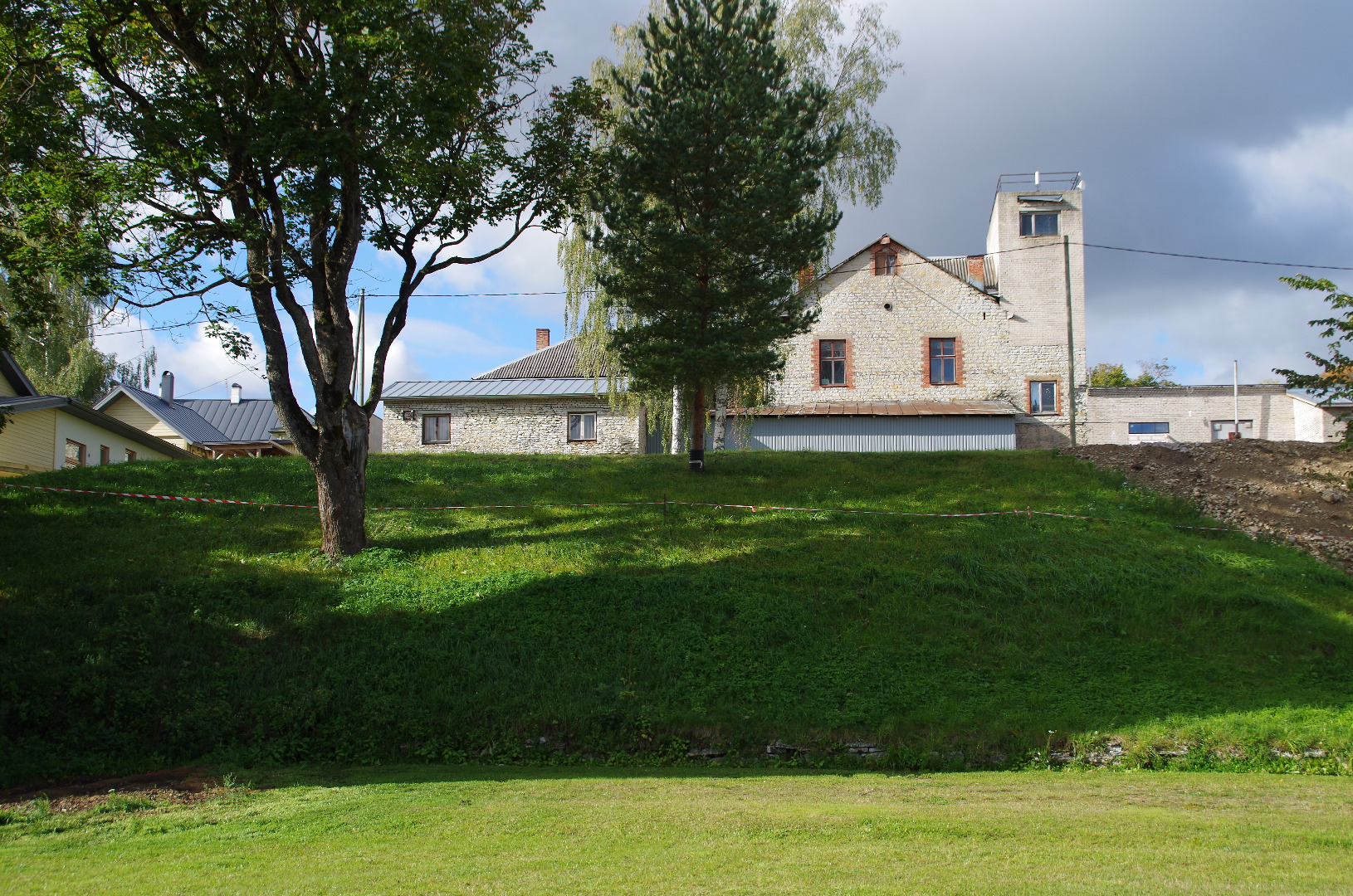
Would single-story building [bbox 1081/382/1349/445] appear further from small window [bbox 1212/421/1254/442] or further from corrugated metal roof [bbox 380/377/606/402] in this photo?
corrugated metal roof [bbox 380/377/606/402]

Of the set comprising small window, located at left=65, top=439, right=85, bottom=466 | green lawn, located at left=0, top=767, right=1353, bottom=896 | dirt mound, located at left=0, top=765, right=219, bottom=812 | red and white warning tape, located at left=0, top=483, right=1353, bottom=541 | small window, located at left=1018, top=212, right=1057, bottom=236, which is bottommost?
dirt mound, located at left=0, top=765, right=219, bottom=812

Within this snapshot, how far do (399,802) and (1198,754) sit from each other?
9039 millimetres

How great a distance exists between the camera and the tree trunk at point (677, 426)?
2306 cm

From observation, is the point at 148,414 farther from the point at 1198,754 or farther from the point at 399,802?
the point at 1198,754

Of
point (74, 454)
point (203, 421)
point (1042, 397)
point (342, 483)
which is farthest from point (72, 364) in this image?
point (1042, 397)

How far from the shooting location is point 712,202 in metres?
19.8

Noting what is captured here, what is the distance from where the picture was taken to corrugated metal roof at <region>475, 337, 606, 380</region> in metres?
39.2

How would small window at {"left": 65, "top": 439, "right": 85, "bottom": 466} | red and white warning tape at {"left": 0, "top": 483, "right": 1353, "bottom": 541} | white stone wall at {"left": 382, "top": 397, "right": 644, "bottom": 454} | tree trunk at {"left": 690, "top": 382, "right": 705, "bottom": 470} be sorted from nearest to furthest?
red and white warning tape at {"left": 0, "top": 483, "right": 1353, "bottom": 541}, tree trunk at {"left": 690, "top": 382, "right": 705, "bottom": 470}, small window at {"left": 65, "top": 439, "right": 85, "bottom": 466}, white stone wall at {"left": 382, "top": 397, "right": 644, "bottom": 454}

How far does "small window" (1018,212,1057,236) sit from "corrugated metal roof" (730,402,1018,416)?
7052mm

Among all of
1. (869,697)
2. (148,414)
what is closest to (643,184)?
(869,697)

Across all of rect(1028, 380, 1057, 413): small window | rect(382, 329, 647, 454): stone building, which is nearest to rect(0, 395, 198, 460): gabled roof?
rect(382, 329, 647, 454): stone building

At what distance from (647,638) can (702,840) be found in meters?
6.11

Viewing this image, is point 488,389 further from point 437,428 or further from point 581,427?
point 581,427

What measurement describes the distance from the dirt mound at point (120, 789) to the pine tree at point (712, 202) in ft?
40.6
